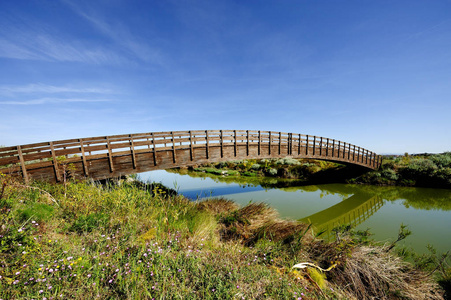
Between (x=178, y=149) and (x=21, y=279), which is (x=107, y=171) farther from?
(x=21, y=279)

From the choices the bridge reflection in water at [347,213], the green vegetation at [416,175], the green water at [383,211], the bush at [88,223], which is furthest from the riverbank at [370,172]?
the bush at [88,223]

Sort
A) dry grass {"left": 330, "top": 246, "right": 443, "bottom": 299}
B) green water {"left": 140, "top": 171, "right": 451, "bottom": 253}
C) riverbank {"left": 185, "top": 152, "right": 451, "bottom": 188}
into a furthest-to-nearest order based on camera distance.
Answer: riverbank {"left": 185, "top": 152, "right": 451, "bottom": 188}
green water {"left": 140, "top": 171, "right": 451, "bottom": 253}
dry grass {"left": 330, "top": 246, "right": 443, "bottom": 299}

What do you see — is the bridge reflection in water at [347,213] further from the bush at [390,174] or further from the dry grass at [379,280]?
the bush at [390,174]

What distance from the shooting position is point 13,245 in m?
2.67

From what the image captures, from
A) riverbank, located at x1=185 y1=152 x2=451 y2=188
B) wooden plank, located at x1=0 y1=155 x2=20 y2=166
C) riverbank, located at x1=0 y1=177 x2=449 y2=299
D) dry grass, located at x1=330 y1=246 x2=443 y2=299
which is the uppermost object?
wooden plank, located at x1=0 y1=155 x2=20 y2=166

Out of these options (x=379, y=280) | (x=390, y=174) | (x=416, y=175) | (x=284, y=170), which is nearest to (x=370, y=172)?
(x=390, y=174)

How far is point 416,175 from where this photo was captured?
694 inches

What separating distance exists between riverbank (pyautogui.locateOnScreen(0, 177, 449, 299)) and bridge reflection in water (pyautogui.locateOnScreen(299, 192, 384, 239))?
318 centimetres

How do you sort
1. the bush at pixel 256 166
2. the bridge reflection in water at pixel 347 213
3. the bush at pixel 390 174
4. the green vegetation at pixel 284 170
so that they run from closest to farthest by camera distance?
1. the bridge reflection in water at pixel 347 213
2. the bush at pixel 390 174
3. the green vegetation at pixel 284 170
4. the bush at pixel 256 166

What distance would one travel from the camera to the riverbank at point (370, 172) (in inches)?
664

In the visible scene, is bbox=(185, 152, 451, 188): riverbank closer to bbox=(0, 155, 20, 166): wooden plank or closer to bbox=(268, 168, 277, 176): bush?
bbox=(268, 168, 277, 176): bush

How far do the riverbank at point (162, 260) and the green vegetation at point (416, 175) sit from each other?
17.9 metres

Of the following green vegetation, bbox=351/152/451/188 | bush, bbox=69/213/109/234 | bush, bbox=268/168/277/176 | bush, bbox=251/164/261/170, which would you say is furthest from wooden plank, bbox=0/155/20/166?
green vegetation, bbox=351/152/451/188

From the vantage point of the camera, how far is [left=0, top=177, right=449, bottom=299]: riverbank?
2.40 meters
